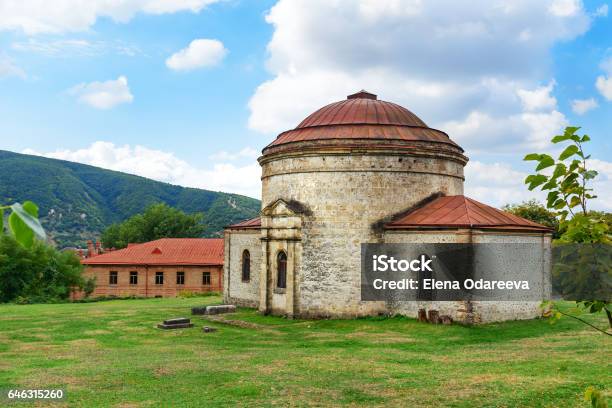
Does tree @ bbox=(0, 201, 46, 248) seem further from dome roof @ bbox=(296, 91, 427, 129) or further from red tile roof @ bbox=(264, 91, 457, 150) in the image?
dome roof @ bbox=(296, 91, 427, 129)

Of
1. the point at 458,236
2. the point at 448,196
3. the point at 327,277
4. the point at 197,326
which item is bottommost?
the point at 197,326

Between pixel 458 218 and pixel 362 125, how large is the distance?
576 cm

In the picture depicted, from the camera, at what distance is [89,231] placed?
362ft

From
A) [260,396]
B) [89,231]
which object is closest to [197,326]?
[260,396]

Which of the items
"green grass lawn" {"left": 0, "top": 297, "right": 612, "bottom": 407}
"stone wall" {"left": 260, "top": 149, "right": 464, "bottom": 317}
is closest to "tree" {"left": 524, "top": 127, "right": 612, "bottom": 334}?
"green grass lawn" {"left": 0, "top": 297, "right": 612, "bottom": 407}

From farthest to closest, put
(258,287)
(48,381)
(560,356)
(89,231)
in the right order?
(89,231), (258,287), (560,356), (48,381)

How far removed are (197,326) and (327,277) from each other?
5.44 m

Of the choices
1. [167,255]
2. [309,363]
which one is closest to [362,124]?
[309,363]

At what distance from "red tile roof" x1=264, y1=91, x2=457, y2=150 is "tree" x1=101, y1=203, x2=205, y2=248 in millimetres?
47312

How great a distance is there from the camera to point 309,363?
13969mm

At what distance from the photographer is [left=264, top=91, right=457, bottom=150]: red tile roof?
23000 mm

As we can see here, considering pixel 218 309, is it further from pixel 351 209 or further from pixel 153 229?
pixel 153 229

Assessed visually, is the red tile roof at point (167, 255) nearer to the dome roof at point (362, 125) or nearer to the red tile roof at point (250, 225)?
the red tile roof at point (250, 225)

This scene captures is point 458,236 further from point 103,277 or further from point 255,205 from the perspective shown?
point 255,205
